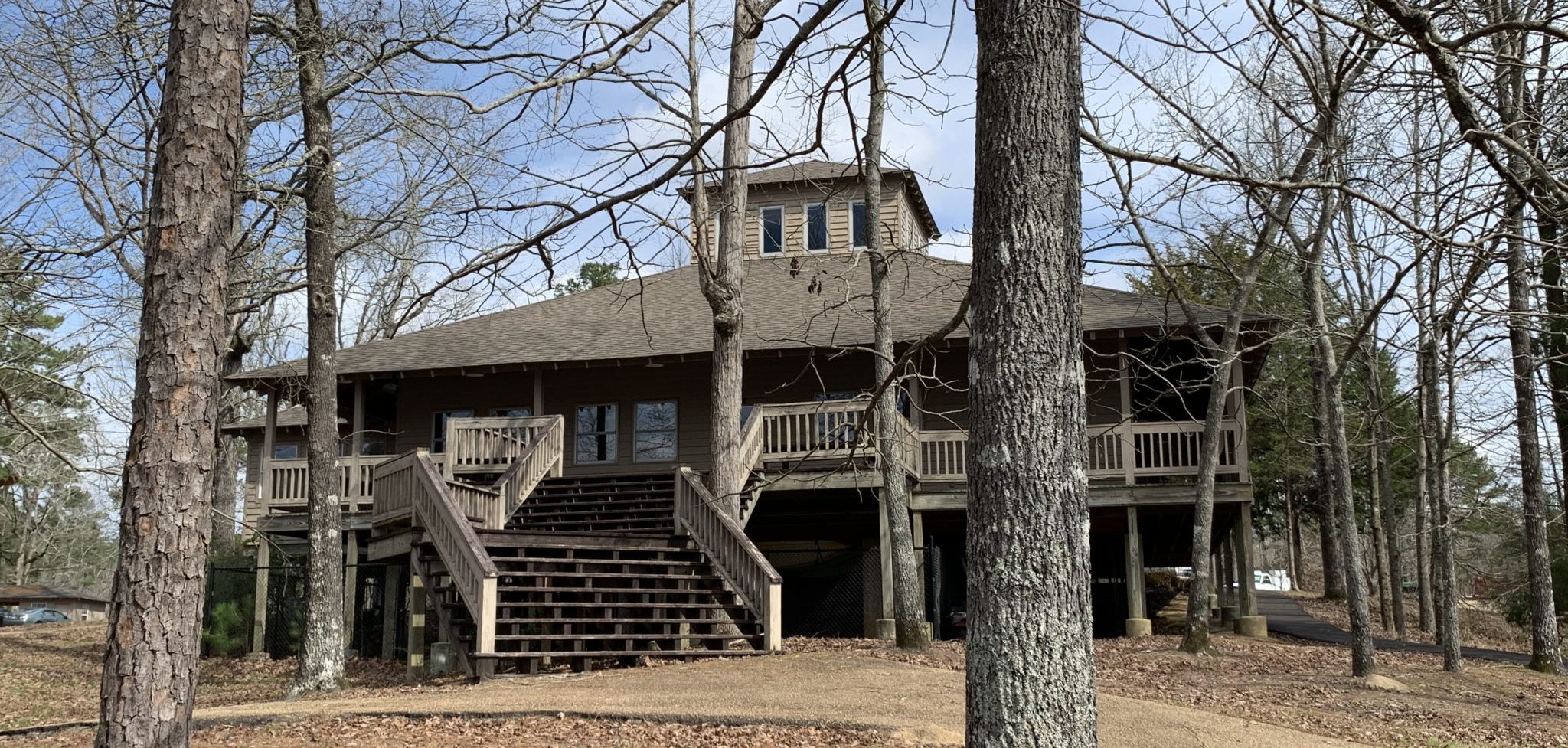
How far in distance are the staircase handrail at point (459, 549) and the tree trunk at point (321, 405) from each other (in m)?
1.18

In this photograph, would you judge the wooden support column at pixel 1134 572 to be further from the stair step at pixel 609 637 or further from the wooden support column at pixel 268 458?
the wooden support column at pixel 268 458

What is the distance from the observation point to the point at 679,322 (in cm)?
2353

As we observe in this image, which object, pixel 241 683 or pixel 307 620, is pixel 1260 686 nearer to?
pixel 307 620

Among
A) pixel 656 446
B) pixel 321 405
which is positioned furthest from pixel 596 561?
pixel 656 446

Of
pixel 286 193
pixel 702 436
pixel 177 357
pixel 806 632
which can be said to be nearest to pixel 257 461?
pixel 702 436

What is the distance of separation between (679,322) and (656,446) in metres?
2.44

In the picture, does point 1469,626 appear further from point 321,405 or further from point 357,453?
point 321,405

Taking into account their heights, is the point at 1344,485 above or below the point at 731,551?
above

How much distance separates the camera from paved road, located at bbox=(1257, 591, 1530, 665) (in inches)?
726

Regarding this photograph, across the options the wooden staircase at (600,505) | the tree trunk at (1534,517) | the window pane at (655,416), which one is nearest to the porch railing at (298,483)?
the wooden staircase at (600,505)

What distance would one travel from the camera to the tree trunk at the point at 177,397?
6.10 metres

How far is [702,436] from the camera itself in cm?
2292

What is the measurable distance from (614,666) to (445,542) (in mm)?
2562

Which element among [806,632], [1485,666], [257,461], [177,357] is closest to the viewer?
[177,357]
